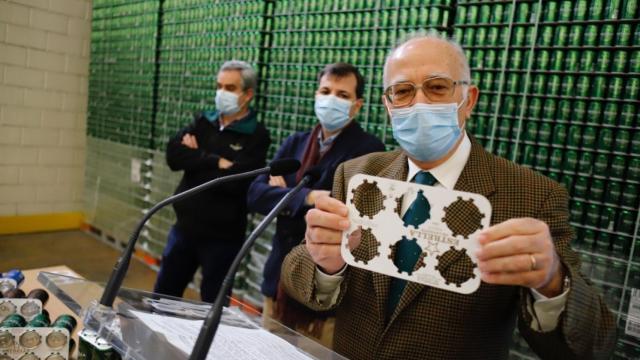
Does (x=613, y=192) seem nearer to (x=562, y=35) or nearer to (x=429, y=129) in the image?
(x=562, y=35)

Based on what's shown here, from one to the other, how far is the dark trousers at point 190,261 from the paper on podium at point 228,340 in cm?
198

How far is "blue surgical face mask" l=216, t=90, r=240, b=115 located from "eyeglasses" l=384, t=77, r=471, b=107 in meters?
1.87

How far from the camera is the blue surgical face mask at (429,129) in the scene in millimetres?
1286

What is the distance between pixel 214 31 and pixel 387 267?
4072 millimetres

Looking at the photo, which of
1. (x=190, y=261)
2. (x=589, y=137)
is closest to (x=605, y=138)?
(x=589, y=137)

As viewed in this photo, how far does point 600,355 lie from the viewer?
1102mm

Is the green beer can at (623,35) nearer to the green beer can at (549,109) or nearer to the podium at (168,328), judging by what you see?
the green beer can at (549,109)

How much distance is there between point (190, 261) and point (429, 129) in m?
2.20

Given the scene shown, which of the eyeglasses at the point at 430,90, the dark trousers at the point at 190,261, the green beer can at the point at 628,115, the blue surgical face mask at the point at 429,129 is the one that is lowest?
the dark trousers at the point at 190,261

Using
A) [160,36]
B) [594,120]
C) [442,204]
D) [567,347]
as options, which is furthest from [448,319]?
[160,36]

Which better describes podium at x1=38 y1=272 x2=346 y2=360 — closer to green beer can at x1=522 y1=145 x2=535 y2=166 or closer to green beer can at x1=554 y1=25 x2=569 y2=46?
green beer can at x1=522 y1=145 x2=535 y2=166

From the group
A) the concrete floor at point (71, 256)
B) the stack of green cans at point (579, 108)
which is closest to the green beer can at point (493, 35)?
the stack of green cans at point (579, 108)

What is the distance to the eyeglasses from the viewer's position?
4.26 feet

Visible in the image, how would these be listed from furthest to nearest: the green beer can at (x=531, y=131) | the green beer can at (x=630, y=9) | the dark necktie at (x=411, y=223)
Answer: the green beer can at (x=531, y=131) < the green beer can at (x=630, y=9) < the dark necktie at (x=411, y=223)
